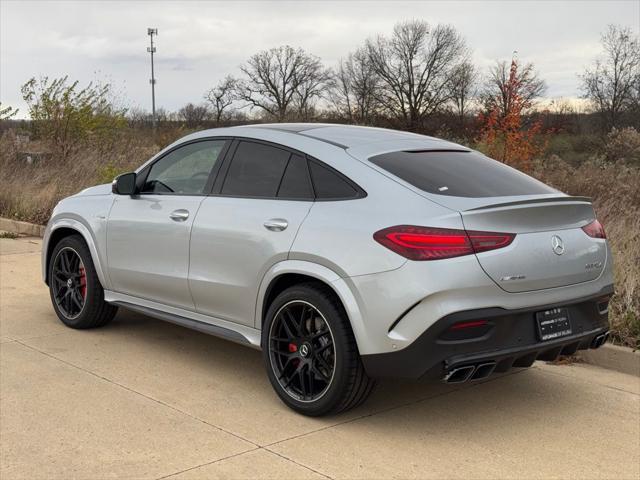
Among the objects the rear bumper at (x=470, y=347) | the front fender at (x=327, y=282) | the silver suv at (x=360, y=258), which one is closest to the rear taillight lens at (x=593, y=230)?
the silver suv at (x=360, y=258)

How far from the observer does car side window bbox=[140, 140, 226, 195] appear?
492 cm

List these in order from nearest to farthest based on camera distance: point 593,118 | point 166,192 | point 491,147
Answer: point 166,192, point 491,147, point 593,118

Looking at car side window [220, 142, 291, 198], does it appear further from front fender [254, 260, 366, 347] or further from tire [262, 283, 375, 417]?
tire [262, 283, 375, 417]

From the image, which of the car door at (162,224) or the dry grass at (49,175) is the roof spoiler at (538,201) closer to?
the car door at (162,224)

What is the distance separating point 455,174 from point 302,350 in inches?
52.8

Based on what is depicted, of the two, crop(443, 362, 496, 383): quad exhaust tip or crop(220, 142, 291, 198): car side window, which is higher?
crop(220, 142, 291, 198): car side window

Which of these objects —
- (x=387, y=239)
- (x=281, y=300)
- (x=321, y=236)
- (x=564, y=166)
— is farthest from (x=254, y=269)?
(x=564, y=166)

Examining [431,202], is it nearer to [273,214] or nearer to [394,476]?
[273,214]

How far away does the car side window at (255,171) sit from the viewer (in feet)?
14.6

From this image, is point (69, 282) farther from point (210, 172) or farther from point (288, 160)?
point (288, 160)

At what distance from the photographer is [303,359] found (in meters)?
4.05

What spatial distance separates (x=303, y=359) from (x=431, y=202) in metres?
1.16

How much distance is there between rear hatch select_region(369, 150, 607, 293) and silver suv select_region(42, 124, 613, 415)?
10mm

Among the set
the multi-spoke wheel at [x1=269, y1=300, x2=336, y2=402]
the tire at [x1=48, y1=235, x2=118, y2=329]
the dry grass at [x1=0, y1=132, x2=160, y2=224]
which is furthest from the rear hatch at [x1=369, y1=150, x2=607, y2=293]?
the dry grass at [x1=0, y1=132, x2=160, y2=224]
